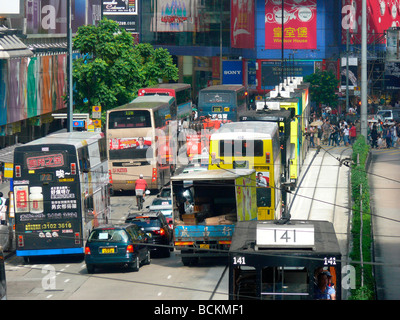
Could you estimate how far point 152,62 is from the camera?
69562 mm

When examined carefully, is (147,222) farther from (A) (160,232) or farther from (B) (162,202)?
(B) (162,202)

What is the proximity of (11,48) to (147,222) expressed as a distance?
19.7 meters

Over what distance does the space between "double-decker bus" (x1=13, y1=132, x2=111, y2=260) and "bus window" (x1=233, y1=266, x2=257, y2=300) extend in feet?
43.7

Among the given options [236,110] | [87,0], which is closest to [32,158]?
[236,110]

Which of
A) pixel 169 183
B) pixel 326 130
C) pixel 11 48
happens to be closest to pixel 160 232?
pixel 169 183

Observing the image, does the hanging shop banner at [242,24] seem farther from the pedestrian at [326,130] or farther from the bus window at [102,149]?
the bus window at [102,149]

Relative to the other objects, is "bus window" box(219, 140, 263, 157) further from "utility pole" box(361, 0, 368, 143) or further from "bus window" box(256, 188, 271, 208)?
"utility pole" box(361, 0, 368, 143)

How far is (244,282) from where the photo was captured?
→ 54.4 ft

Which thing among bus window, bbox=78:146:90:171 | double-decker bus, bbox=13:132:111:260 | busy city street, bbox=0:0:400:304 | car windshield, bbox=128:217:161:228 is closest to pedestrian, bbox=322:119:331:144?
busy city street, bbox=0:0:400:304

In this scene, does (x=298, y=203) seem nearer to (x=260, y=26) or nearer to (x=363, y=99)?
(x=363, y=99)

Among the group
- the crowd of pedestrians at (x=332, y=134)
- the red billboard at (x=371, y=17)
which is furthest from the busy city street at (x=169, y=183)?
the red billboard at (x=371, y=17)

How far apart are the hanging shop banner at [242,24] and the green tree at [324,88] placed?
1242 centimetres

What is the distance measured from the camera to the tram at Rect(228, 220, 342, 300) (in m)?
16.3

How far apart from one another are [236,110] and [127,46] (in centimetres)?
1332
